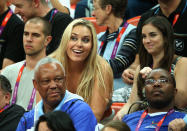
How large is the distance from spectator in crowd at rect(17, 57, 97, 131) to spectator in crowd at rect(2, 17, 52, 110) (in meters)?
1.22

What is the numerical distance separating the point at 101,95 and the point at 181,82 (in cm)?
84

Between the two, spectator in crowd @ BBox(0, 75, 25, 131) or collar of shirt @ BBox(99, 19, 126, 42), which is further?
collar of shirt @ BBox(99, 19, 126, 42)

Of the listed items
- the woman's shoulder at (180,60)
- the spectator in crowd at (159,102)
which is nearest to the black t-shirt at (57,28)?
the woman's shoulder at (180,60)

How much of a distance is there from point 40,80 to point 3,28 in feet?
7.94

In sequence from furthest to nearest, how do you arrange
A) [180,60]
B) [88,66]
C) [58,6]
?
1. [58,6]
2. [88,66]
3. [180,60]

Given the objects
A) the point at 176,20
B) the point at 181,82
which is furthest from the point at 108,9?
the point at 181,82

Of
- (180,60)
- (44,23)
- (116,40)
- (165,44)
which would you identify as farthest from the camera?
(116,40)

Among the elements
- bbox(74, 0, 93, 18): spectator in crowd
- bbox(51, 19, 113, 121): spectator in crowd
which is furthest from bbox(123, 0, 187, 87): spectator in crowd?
bbox(74, 0, 93, 18): spectator in crowd

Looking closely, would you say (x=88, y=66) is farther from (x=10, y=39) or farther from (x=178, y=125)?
(x=10, y=39)

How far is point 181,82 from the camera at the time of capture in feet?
15.8

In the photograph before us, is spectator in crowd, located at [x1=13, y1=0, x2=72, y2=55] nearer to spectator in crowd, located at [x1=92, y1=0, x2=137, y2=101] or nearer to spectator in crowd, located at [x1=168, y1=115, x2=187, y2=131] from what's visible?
spectator in crowd, located at [x1=92, y1=0, x2=137, y2=101]

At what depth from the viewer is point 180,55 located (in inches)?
209

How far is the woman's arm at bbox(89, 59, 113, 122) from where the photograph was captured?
203 inches

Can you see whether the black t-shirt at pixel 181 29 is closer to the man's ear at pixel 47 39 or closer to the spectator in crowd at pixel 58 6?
the man's ear at pixel 47 39
